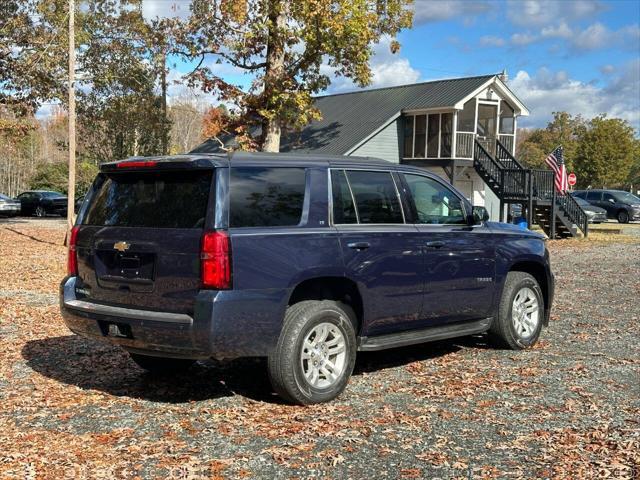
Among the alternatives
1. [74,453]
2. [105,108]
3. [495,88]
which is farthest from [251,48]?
[74,453]

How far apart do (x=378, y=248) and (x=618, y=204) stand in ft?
112

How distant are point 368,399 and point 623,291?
25.6ft

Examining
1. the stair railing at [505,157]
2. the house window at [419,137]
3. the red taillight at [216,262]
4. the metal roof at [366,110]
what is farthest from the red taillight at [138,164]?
the house window at [419,137]

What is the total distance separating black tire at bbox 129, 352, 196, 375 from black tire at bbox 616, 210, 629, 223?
3430 centimetres

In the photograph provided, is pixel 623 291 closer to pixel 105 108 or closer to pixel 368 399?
pixel 368 399

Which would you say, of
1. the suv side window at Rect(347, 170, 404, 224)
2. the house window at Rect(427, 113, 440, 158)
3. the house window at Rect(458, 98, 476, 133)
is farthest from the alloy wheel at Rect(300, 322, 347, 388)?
the house window at Rect(458, 98, 476, 133)

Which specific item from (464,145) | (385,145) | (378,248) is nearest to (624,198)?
(464,145)

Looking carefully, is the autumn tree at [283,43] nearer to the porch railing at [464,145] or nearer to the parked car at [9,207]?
the porch railing at [464,145]

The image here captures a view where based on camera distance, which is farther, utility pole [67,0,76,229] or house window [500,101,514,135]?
house window [500,101,514,135]

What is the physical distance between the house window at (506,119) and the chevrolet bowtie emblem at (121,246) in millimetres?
27979

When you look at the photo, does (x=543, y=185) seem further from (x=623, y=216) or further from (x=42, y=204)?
(x=42, y=204)

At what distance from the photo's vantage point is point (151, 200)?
17.5ft

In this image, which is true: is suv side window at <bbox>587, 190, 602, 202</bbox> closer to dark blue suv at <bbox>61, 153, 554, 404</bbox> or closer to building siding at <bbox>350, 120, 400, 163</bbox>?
building siding at <bbox>350, 120, 400, 163</bbox>

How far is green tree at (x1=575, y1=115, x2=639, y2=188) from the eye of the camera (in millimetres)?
59781
